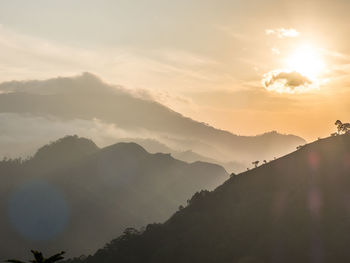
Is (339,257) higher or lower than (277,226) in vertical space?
lower

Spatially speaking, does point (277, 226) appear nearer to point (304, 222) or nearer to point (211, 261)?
point (304, 222)

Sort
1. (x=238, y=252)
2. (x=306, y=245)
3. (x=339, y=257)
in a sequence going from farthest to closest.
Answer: (x=238, y=252) → (x=306, y=245) → (x=339, y=257)

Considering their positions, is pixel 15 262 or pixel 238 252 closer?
pixel 15 262

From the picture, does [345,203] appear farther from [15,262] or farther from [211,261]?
[15,262]

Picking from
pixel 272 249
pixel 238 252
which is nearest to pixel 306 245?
pixel 272 249

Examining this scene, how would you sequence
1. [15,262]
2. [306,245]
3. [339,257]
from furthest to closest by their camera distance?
[306,245], [339,257], [15,262]

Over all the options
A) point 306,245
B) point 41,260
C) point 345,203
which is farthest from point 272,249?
point 41,260

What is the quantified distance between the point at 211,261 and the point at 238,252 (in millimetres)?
14152

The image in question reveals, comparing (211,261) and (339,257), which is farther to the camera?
(211,261)

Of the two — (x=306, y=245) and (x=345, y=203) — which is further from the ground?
(x=345, y=203)

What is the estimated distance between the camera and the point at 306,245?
586ft

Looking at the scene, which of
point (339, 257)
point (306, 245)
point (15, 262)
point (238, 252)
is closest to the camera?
point (15, 262)

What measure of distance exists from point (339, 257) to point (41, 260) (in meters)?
154

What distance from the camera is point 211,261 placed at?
195750 mm
